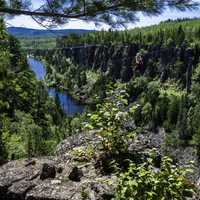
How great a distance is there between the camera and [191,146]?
14912 centimetres

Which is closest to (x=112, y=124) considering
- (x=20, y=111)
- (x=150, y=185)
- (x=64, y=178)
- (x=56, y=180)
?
(x=64, y=178)

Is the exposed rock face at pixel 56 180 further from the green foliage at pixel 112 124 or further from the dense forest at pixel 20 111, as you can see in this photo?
the dense forest at pixel 20 111

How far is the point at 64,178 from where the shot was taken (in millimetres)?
10680

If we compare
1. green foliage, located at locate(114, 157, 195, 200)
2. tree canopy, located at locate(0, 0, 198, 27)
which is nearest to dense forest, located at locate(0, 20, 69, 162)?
tree canopy, located at locate(0, 0, 198, 27)

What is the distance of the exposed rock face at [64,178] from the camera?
9.88 meters

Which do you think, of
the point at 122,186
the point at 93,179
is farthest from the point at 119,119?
the point at 122,186

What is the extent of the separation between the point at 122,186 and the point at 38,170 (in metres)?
3.53

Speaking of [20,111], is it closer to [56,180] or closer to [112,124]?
[112,124]

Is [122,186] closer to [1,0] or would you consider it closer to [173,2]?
[173,2]

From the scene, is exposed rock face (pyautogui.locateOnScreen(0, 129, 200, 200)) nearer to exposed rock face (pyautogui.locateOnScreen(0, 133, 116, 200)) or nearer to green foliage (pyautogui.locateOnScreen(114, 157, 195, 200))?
exposed rock face (pyautogui.locateOnScreen(0, 133, 116, 200))

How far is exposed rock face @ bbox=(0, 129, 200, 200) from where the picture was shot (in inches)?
389

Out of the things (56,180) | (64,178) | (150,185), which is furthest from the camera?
(64,178)

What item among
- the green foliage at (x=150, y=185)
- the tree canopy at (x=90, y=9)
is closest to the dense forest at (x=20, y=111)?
the tree canopy at (x=90, y=9)

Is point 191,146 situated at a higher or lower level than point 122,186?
lower
